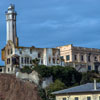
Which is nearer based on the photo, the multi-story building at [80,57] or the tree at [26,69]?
the tree at [26,69]

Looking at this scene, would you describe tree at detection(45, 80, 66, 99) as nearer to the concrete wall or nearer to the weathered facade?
the concrete wall

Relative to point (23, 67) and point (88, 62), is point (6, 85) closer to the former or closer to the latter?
point (23, 67)

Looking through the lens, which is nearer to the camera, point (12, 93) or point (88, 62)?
point (12, 93)

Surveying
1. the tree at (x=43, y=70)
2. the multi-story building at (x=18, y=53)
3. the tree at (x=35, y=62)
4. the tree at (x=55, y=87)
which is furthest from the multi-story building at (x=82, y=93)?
the tree at (x=35, y=62)

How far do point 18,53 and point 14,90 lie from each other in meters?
50.6

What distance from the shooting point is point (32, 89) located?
47906mm

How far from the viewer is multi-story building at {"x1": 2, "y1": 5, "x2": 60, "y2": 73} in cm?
9588

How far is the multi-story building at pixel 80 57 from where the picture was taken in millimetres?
100938

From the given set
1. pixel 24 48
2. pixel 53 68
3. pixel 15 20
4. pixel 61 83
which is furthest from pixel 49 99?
pixel 15 20

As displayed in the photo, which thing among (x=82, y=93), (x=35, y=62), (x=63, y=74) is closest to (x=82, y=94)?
(x=82, y=93)

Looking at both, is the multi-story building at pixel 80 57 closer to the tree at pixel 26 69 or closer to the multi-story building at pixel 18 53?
the multi-story building at pixel 18 53

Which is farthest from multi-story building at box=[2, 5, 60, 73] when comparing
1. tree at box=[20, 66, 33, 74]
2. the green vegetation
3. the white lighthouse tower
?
the green vegetation

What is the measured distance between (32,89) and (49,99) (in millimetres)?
33097

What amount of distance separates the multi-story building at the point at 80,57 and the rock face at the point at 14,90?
175 feet
